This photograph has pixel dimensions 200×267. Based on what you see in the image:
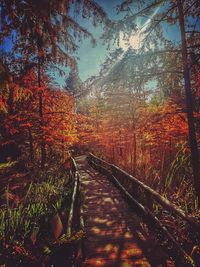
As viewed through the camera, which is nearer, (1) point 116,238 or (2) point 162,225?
(2) point 162,225

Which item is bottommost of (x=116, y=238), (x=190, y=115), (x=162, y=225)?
(x=116, y=238)

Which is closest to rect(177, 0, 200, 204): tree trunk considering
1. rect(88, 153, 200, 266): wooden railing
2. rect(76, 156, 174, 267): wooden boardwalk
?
rect(88, 153, 200, 266): wooden railing

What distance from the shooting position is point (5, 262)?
4.81 meters

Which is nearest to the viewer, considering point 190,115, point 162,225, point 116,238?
point 162,225

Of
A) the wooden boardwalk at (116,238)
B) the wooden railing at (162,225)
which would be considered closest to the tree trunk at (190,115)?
the wooden railing at (162,225)

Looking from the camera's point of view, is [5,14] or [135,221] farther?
[135,221]

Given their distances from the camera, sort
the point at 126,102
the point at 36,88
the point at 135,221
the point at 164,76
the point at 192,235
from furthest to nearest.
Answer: the point at 126,102
the point at 36,88
the point at 164,76
the point at 135,221
the point at 192,235

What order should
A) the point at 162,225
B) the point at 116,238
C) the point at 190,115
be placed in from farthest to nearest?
the point at 190,115
the point at 116,238
the point at 162,225

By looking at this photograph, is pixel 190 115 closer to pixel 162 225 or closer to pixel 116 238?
pixel 162 225

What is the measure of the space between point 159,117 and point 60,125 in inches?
383

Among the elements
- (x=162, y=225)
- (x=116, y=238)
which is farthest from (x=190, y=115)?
(x=116, y=238)

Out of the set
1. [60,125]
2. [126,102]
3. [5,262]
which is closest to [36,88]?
[60,125]

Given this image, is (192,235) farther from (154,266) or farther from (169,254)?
(154,266)

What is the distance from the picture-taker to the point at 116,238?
20.2 ft
